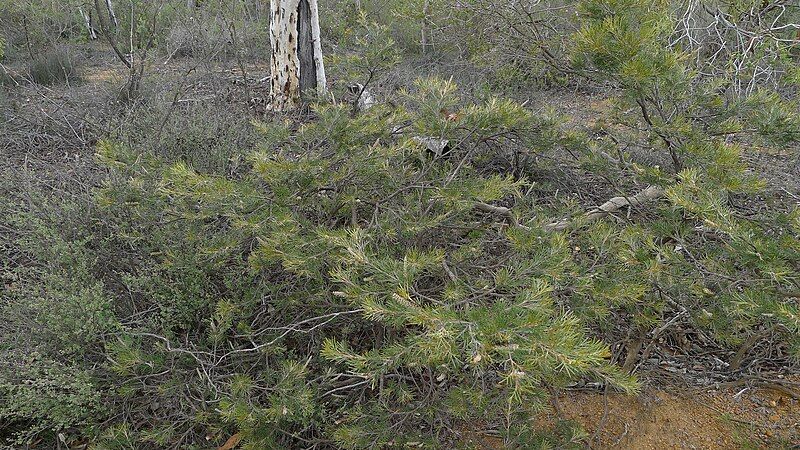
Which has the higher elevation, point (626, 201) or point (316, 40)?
point (316, 40)

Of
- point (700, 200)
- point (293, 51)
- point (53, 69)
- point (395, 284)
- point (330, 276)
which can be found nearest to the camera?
point (395, 284)

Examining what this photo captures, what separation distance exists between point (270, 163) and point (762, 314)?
5.70 ft

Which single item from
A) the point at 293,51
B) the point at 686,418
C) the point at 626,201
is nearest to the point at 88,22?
the point at 293,51

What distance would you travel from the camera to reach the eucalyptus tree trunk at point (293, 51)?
5043mm

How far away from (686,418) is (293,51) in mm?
4286

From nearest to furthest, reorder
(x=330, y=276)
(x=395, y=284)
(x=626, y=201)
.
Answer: (x=395, y=284)
(x=330, y=276)
(x=626, y=201)

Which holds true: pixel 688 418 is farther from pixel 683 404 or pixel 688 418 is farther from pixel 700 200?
pixel 700 200

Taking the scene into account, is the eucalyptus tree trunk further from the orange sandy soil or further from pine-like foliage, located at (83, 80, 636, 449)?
the orange sandy soil

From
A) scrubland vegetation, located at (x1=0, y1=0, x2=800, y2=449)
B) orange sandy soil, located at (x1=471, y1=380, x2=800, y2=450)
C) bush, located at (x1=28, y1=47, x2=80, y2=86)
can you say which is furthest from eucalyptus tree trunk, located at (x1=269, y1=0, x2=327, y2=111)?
orange sandy soil, located at (x1=471, y1=380, x2=800, y2=450)

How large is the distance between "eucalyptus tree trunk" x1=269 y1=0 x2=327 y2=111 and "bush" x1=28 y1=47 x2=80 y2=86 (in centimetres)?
249

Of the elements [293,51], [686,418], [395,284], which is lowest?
[686,418]

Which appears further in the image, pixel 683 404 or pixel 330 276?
pixel 683 404

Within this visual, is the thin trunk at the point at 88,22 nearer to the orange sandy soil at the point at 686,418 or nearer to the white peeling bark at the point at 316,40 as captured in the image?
the white peeling bark at the point at 316,40

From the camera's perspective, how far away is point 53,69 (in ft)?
20.1
